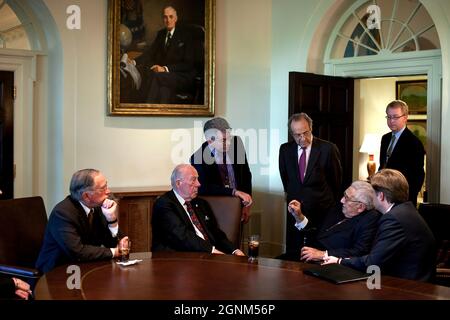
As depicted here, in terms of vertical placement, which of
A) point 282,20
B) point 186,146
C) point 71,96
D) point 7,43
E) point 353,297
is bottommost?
point 353,297

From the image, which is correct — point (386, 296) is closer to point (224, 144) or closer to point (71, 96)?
point (224, 144)

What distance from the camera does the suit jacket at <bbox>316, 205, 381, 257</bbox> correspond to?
152 inches

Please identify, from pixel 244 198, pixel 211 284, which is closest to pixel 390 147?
pixel 244 198

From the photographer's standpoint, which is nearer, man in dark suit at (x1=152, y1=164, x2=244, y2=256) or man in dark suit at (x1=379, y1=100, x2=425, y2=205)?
man in dark suit at (x1=152, y1=164, x2=244, y2=256)

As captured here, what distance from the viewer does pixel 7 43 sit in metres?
5.97

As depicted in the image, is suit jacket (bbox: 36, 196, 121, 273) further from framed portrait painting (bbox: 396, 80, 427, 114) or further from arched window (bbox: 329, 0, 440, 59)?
framed portrait painting (bbox: 396, 80, 427, 114)

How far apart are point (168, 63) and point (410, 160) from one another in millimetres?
2661

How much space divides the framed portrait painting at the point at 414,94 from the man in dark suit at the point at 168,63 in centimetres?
334

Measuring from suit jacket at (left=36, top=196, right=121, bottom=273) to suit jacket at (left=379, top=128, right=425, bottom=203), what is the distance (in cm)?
281

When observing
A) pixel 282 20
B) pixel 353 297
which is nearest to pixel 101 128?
pixel 282 20

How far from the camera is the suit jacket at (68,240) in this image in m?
3.37

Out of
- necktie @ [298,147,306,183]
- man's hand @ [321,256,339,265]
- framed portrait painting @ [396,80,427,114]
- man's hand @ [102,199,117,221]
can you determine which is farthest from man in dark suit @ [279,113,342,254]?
framed portrait painting @ [396,80,427,114]

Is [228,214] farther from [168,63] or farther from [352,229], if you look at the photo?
[168,63]

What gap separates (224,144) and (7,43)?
97.5 inches
